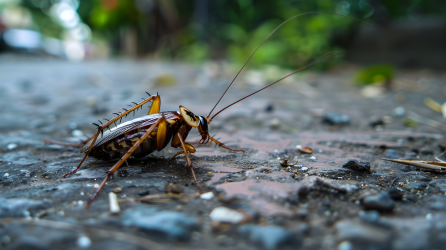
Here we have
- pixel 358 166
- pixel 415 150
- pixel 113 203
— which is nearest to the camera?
pixel 113 203

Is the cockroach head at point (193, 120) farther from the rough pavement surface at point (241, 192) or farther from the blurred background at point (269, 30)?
the blurred background at point (269, 30)

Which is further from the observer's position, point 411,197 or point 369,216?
point 411,197

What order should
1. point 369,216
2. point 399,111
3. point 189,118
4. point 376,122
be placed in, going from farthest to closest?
point 399,111
point 376,122
point 189,118
point 369,216

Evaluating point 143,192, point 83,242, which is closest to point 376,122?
point 143,192

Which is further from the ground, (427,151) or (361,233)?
(427,151)

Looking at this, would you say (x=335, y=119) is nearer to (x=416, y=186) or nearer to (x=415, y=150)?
(x=415, y=150)

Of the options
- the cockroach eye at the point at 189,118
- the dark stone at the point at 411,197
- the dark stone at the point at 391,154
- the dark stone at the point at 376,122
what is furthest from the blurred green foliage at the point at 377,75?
the cockroach eye at the point at 189,118

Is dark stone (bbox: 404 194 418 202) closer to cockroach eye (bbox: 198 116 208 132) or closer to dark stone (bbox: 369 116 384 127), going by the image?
cockroach eye (bbox: 198 116 208 132)

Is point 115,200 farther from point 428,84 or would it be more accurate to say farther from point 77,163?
point 428,84

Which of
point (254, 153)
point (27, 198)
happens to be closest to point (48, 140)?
point (27, 198)
